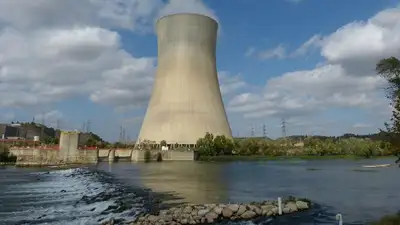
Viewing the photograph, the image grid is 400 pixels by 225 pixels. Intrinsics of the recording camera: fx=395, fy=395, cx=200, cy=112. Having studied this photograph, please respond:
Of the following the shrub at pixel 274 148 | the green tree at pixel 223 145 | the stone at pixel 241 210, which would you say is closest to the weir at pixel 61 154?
the shrub at pixel 274 148

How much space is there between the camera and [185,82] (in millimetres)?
38188

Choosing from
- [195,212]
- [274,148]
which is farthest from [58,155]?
[195,212]

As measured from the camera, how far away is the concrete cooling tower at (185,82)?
38.2 meters

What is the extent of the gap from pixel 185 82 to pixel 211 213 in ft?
99.9

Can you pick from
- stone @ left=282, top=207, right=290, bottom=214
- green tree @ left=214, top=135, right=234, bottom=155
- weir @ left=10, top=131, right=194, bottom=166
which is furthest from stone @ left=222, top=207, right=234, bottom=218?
green tree @ left=214, top=135, right=234, bottom=155

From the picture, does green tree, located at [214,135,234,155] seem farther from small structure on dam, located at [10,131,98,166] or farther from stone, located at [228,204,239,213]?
stone, located at [228,204,239,213]

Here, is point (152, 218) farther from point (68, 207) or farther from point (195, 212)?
point (68, 207)

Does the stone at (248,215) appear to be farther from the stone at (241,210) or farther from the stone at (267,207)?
the stone at (267,207)

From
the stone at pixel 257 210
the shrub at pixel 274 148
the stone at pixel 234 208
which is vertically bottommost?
the stone at pixel 257 210

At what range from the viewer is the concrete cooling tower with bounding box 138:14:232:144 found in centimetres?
3822

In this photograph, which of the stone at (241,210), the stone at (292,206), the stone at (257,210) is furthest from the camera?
the stone at (292,206)

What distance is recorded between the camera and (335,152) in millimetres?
52938

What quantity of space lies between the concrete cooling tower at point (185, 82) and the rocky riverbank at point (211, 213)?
29.7m

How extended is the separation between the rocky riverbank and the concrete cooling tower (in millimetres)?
29717
